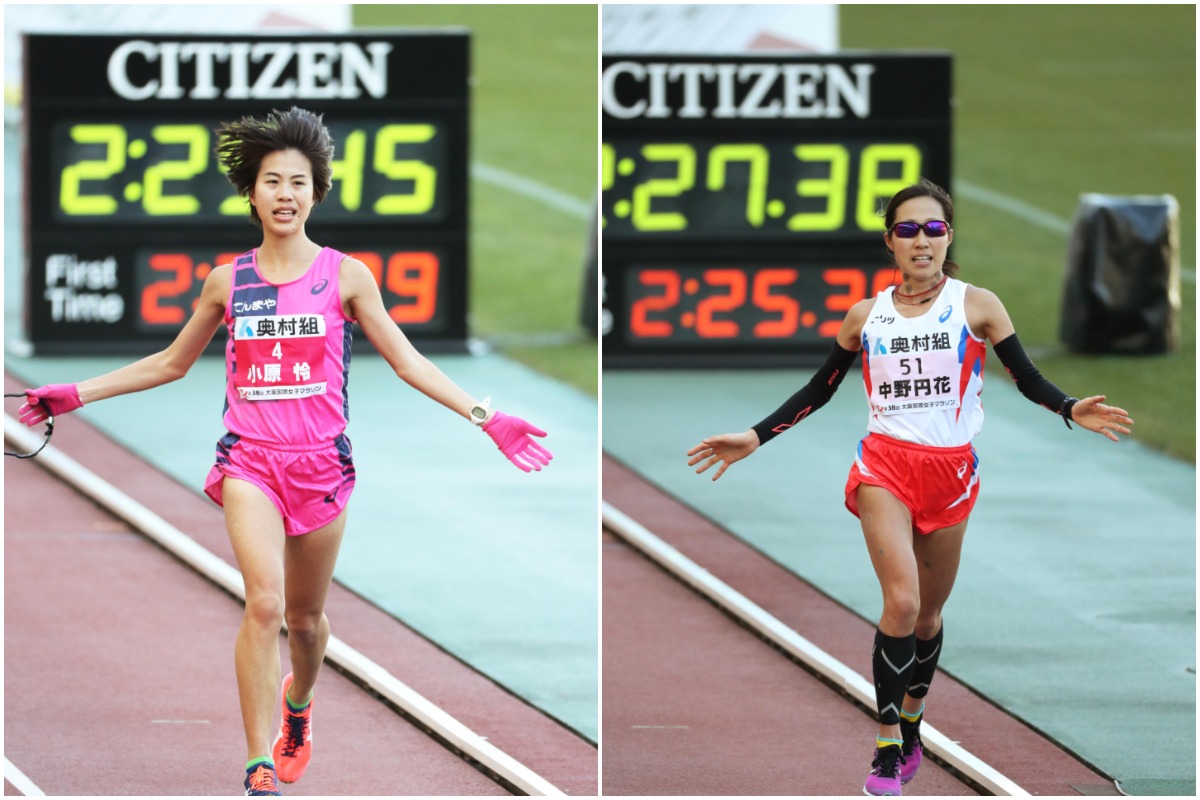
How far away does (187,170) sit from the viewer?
11594 millimetres

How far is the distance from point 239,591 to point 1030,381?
12.4 ft

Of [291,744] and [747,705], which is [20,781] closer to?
[291,744]

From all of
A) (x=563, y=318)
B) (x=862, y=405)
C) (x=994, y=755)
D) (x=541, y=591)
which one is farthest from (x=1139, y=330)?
(x=994, y=755)

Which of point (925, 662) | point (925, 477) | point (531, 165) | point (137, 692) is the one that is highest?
point (531, 165)

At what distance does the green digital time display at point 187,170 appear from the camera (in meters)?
11.4

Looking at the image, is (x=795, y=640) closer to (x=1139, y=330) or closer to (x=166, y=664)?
(x=166, y=664)

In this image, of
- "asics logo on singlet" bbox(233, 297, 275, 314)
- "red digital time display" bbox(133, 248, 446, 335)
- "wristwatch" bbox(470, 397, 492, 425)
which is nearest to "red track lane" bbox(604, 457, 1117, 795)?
"wristwatch" bbox(470, 397, 492, 425)

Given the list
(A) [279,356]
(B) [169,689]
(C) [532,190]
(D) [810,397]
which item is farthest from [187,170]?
(C) [532,190]

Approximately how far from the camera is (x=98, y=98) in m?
11.3

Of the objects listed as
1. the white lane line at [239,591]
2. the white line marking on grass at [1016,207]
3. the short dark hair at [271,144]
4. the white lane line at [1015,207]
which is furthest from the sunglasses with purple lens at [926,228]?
the white line marking on grass at [1016,207]

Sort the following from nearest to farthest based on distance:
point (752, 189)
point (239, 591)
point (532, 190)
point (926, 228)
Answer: point (926, 228) < point (239, 591) < point (752, 189) < point (532, 190)

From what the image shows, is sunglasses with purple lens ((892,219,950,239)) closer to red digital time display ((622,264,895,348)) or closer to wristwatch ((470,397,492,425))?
wristwatch ((470,397,492,425))

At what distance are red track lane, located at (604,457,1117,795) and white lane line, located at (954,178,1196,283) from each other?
387 inches

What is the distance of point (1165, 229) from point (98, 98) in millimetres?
6178
